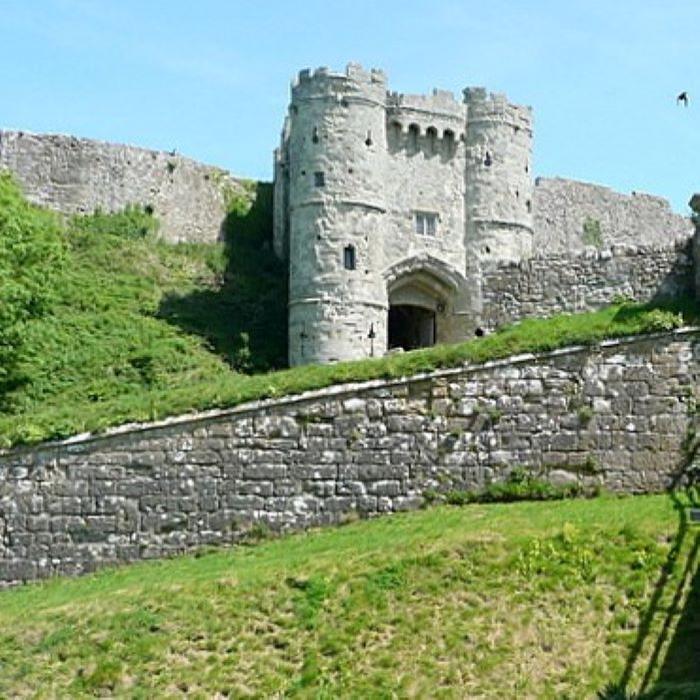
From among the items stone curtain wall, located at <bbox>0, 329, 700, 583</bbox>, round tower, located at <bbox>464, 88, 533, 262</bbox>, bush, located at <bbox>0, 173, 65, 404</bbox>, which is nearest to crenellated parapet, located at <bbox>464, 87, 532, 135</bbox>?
round tower, located at <bbox>464, 88, 533, 262</bbox>

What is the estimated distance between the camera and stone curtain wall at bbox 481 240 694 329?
77.5ft

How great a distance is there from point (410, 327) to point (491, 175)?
523 centimetres

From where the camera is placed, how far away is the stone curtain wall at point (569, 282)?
77.5 feet

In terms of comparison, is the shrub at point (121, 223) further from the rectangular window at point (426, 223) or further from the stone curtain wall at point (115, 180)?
the rectangular window at point (426, 223)

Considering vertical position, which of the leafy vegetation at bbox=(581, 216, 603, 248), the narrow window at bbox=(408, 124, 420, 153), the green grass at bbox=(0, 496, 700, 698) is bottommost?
the green grass at bbox=(0, 496, 700, 698)

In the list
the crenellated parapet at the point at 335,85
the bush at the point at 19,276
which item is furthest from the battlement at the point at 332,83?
the bush at the point at 19,276

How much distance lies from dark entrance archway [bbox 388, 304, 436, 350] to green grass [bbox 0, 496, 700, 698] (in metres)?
23.6

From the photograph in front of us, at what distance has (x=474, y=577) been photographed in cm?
1596

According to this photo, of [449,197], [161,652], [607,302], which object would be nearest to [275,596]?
[161,652]

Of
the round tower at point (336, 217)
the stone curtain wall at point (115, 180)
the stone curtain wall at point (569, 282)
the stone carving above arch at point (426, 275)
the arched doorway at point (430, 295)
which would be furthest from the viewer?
the stone curtain wall at point (115, 180)

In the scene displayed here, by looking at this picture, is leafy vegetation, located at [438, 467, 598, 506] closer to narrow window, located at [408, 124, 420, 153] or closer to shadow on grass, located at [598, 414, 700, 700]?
shadow on grass, located at [598, 414, 700, 700]

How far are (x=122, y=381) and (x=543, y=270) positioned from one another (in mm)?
13088

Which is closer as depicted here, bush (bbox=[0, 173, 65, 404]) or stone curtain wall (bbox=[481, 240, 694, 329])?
stone curtain wall (bbox=[481, 240, 694, 329])

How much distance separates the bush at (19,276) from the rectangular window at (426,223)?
11283 millimetres
